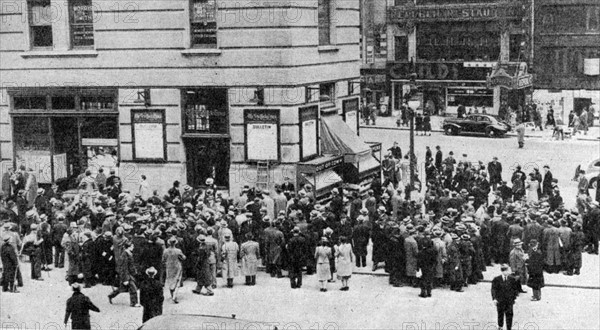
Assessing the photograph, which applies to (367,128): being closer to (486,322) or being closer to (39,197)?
(39,197)

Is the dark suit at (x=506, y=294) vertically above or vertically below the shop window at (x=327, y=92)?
below

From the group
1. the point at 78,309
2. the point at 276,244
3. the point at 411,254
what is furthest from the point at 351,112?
the point at 78,309

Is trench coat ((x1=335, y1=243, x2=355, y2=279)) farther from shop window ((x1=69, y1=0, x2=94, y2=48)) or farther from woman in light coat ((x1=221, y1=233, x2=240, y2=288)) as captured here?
shop window ((x1=69, y1=0, x2=94, y2=48))

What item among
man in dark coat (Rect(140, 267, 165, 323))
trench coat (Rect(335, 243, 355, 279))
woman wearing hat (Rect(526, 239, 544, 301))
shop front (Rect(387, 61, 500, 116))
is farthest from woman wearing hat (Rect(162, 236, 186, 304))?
shop front (Rect(387, 61, 500, 116))

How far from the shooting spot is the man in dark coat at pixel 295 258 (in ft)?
63.9

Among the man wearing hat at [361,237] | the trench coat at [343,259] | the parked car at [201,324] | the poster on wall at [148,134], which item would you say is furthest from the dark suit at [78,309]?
the poster on wall at [148,134]

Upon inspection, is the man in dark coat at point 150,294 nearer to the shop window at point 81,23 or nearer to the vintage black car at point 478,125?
the shop window at point 81,23

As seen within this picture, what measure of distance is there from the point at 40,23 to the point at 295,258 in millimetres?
16068

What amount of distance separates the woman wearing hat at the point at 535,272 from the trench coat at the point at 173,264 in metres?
8.48

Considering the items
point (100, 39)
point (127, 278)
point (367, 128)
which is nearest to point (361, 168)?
point (100, 39)

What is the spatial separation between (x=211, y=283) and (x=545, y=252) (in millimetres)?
9015

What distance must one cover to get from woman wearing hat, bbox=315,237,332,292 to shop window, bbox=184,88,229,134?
996 centimetres

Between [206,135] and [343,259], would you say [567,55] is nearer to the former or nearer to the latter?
[206,135]

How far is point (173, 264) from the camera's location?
1834 centimetres
